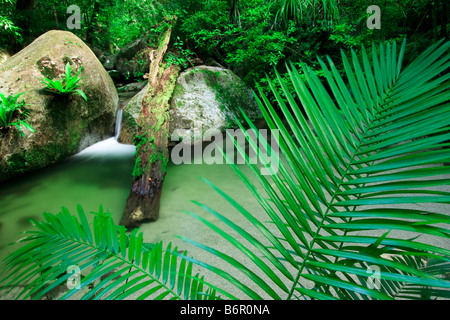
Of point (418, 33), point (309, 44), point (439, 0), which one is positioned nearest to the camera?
point (439, 0)

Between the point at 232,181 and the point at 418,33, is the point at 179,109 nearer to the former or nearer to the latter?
the point at 232,181

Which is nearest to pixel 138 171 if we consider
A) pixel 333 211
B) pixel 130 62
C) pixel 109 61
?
pixel 333 211

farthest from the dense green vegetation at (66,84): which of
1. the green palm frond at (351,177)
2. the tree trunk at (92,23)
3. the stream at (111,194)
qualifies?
the tree trunk at (92,23)

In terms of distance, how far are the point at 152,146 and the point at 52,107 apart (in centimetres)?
197

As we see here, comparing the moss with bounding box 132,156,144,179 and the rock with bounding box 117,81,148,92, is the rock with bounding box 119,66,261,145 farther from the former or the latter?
the rock with bounding box 117,81,148,92

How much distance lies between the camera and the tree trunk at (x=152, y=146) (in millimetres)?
2422

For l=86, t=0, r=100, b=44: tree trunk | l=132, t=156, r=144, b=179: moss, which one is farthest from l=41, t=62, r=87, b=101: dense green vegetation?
l=86, t=0, r=100, b=44: tree trunk

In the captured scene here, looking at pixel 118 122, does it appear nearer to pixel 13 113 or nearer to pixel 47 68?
pixel 47 68

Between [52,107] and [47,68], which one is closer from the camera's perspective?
[52,107]

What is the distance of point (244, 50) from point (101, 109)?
319cm

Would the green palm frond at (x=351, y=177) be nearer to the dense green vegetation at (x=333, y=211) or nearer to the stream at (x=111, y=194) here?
the dense green vegetation at (x=333, y=211)

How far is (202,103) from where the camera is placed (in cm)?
458

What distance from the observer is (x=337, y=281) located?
488 mm
